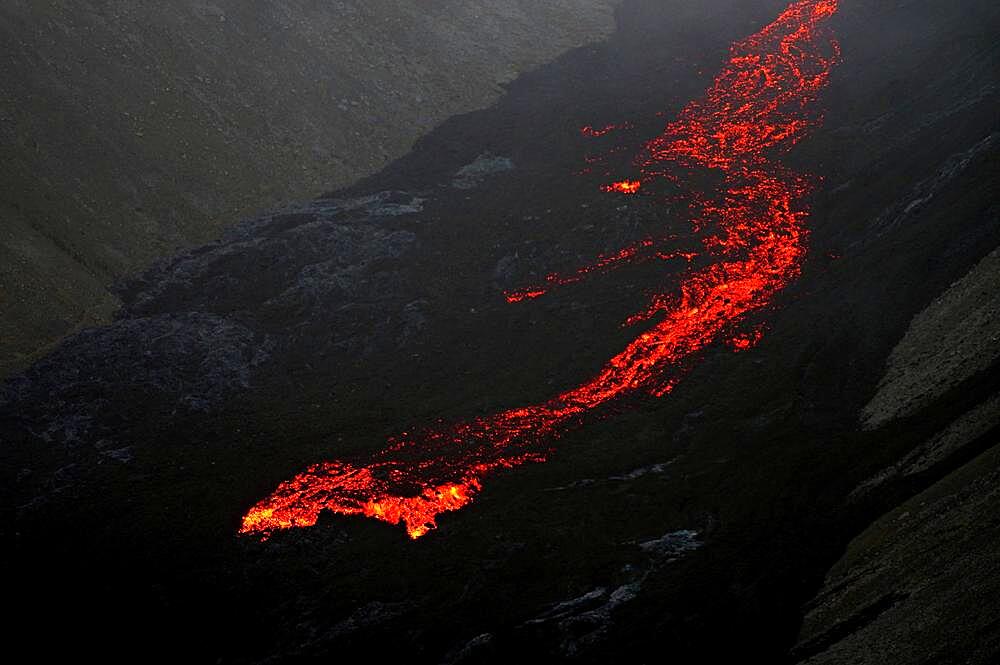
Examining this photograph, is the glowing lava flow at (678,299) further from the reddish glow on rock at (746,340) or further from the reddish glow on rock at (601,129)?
the reddish glow on rock at (601,129)

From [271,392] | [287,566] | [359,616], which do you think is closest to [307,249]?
[271,392]

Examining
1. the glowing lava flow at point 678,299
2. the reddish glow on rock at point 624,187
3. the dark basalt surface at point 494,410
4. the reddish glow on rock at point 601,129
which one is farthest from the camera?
the reddish glow on rock at point 601,129

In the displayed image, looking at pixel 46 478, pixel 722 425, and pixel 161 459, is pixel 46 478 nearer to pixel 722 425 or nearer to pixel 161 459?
pixel 161 459

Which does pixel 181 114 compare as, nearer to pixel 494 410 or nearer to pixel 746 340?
pixel 494 410

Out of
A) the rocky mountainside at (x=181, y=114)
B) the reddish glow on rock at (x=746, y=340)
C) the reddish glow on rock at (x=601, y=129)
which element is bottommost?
the reddish glow on rock at (x=746, y=340)

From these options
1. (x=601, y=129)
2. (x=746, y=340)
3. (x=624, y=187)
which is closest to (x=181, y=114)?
(x=601, y=129)

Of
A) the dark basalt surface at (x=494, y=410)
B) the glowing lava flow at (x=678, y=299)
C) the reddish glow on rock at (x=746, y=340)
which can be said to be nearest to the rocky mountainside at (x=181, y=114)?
the dark basalt surface at (x=494, y=410)
